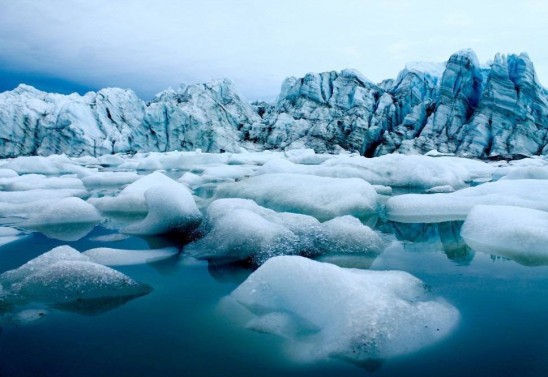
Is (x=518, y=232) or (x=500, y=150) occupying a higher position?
(x=518, y=232)

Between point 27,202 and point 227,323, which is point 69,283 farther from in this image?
point 27,202

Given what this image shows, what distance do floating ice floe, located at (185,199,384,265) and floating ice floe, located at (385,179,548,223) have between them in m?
1.59

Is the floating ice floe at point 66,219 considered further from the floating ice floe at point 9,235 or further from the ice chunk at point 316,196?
the ice chunk at point 316,196

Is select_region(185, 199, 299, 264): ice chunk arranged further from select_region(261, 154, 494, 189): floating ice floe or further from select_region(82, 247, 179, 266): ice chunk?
select_region(261, 154, 494, 189): floating ice floe

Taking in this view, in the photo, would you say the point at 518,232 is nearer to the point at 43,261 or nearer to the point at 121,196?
the point at 43,261

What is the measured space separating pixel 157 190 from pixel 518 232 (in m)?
3.33

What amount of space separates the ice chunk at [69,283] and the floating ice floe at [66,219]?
1859mm

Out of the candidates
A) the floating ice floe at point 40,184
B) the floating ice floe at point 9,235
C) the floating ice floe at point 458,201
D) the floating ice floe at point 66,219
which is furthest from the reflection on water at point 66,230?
the floating ice floe at point 40,184

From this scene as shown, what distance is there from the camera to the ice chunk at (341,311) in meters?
1.66

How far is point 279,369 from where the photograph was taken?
156 centimetres


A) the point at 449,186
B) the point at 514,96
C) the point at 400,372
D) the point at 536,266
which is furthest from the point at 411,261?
the point at 514,96

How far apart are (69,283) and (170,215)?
162cm

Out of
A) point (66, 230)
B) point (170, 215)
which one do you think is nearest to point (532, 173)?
point (170, 215)

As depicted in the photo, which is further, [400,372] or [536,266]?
[536,266]
